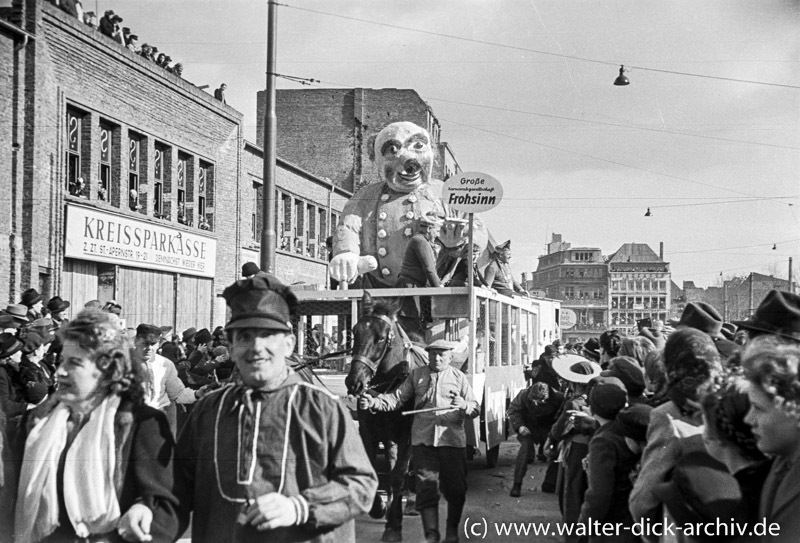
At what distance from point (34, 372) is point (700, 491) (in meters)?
4.44

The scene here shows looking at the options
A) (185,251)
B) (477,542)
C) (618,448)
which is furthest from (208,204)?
(618,448)

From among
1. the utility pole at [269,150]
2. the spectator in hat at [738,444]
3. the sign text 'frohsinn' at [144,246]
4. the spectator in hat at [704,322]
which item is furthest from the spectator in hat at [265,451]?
the sign text 'frohsinn' at [144,246]

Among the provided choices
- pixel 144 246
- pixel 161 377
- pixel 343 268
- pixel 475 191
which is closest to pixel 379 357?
pixel 475 191

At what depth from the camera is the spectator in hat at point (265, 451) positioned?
2.50 metres

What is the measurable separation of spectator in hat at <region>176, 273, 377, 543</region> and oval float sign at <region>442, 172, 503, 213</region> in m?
3.42

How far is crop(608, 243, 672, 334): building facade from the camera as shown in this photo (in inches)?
235

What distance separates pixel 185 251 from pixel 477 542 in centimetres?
599

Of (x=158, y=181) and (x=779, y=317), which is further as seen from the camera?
(x=158, y=181)

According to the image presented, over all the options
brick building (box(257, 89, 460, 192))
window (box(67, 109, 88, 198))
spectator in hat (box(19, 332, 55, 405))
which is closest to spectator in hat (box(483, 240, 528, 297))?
brick building (box(257, 89, 460, 192))

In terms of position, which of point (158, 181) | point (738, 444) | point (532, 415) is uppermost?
point (158, 181)

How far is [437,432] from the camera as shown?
543 cm

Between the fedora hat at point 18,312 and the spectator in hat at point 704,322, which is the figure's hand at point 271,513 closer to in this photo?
the spectator in hat at point 704,322

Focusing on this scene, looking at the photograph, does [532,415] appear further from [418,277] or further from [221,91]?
[221,91]

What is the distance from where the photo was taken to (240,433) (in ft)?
8.45
